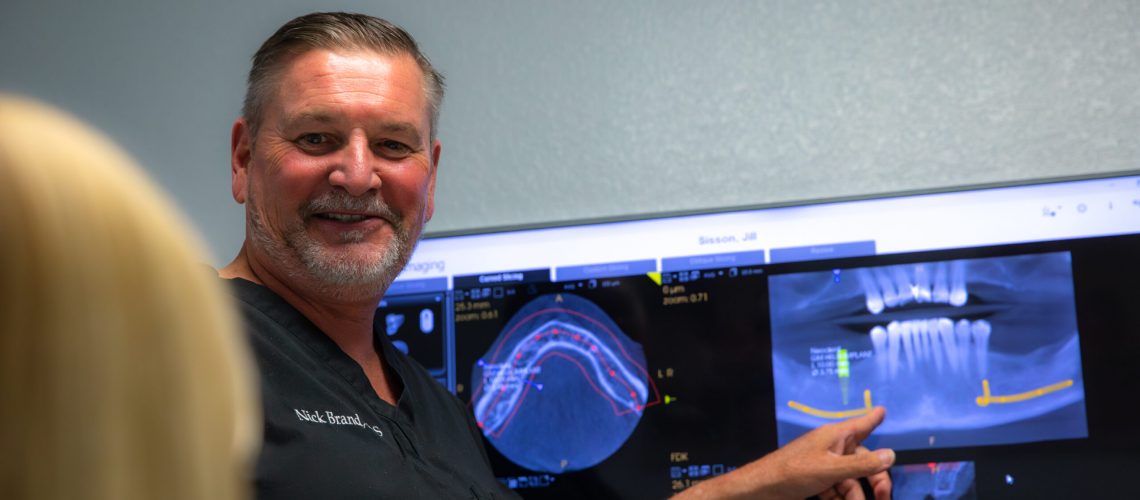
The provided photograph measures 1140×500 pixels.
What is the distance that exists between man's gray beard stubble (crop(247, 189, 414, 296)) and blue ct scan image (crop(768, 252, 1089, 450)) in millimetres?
652

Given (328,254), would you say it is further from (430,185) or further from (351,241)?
(430,185)

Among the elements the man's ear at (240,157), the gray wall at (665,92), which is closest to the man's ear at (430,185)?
the man's ear at (240,157)

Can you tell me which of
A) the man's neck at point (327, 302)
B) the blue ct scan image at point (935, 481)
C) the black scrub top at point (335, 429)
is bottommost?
the blue ct scan image at point (935, 481)

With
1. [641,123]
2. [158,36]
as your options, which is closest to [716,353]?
[641,123]

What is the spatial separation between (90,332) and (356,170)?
102 cm

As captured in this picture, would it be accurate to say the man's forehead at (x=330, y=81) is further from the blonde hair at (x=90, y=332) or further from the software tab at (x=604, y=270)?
the blonde hair at (x=90, y=332)

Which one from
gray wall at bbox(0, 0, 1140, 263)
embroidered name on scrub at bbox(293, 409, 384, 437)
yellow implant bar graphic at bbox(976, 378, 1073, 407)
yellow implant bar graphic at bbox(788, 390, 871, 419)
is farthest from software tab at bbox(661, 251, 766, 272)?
embroidered name on scrub at bbox(293, 409, 384, 437)

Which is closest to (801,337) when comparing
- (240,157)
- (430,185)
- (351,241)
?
(430,185)

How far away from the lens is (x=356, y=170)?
149cm

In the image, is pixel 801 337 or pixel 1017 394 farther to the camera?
pixel 801 337

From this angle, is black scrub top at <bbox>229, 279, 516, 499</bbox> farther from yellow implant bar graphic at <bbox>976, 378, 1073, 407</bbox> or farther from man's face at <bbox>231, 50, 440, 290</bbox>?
yellow implant bar graphic at <bbox>976, 378, 1073, 407</bbox>

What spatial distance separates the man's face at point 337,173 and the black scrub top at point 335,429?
0.08 metres

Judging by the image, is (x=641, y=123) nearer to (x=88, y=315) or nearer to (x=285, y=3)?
(x=285, y=3)

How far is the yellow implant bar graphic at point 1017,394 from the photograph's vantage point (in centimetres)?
167
